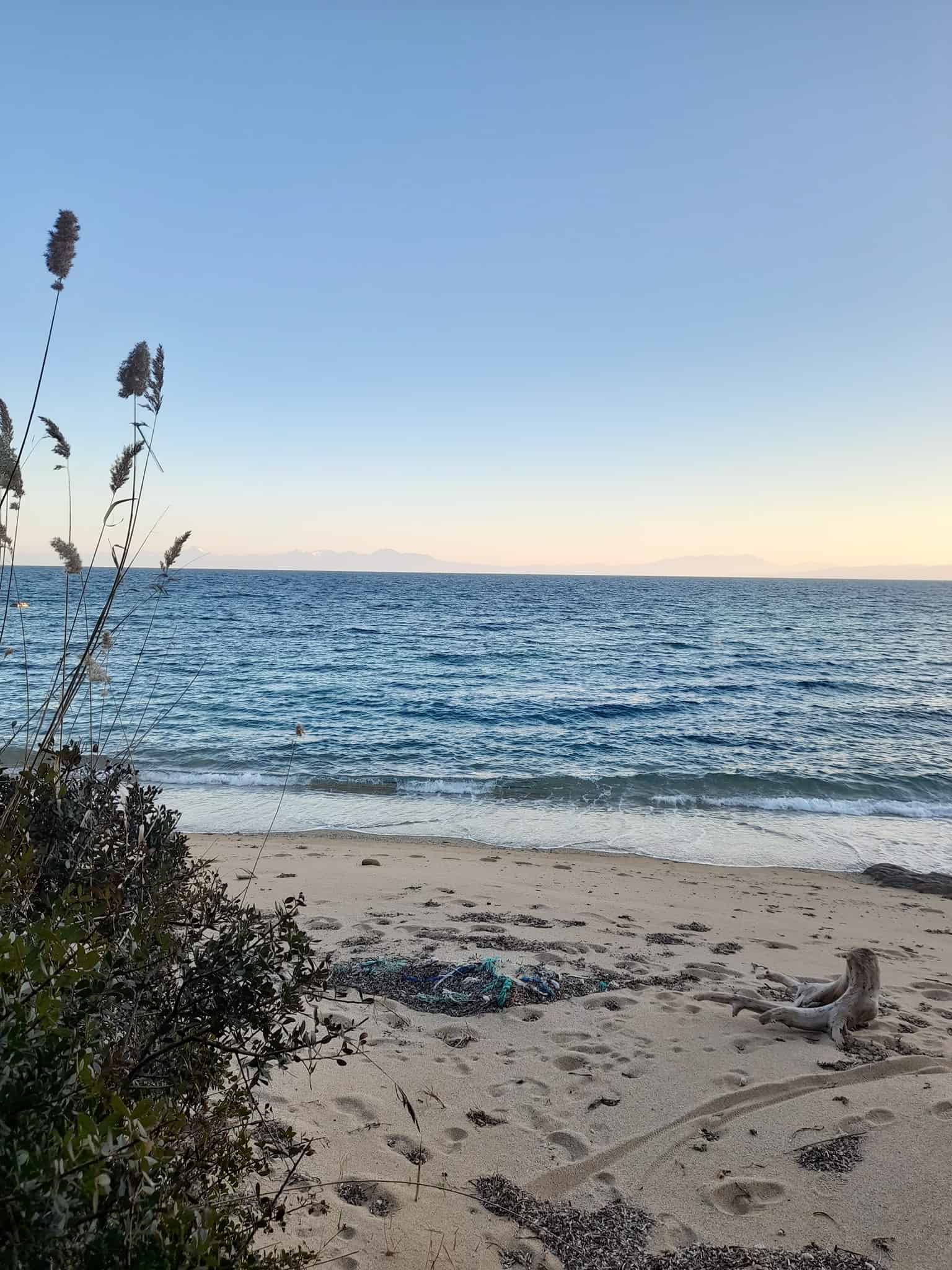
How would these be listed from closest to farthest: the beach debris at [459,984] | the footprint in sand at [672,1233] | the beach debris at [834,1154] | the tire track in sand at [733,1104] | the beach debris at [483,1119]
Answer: the footprint in sand at [672,1233]
the tire track in sand at [733,1104]
the beach debris at [834,1154]
the beach debris at [483,1119]
the beach debris at [459,984]

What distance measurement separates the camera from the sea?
39.1 feet

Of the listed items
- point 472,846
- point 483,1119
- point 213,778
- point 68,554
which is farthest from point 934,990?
point 213,778

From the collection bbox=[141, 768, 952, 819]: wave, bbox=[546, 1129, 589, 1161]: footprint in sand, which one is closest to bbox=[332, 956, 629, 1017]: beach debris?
bbox=[546, 1129, 589, 1161]: footprint in sand

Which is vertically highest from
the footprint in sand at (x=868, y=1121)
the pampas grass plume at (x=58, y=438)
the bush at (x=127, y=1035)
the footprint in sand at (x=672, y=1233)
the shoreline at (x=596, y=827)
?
the pampas grass plume at (x=58, y=438)

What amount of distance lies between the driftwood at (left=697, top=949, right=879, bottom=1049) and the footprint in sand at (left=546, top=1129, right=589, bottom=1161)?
6.69ft

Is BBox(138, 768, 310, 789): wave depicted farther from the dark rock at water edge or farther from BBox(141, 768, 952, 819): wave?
the dark rock at water edge

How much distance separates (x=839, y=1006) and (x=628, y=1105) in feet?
6.15

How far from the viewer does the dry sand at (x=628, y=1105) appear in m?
3.24

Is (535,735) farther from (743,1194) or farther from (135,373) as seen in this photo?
(135,373)

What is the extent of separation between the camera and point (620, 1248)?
3.13 m

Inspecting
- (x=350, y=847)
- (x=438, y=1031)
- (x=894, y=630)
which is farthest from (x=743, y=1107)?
(x=894, y=630)

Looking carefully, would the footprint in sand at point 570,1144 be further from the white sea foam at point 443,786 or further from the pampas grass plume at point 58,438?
the white sea foam at point 443,786

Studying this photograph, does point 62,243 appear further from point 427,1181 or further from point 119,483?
point 427,1181

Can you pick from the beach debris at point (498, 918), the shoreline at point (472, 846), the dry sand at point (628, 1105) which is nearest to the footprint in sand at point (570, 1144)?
the dry sand at point (628, 1105)
